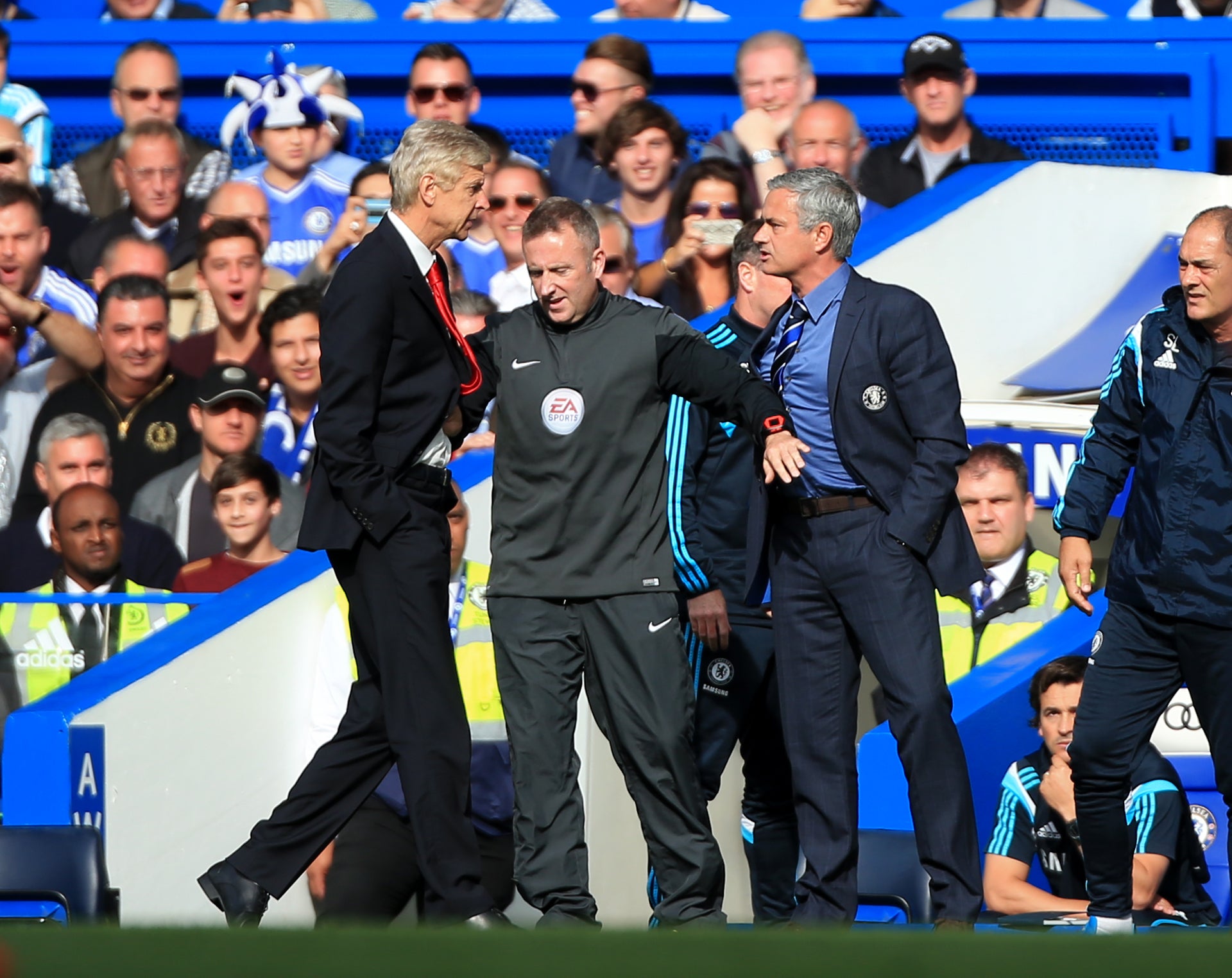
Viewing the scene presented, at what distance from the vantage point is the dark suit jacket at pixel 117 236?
8117 mm

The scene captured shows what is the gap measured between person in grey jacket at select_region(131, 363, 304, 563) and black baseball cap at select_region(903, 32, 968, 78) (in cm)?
307

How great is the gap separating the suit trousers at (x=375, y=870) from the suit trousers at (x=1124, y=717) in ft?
5.53

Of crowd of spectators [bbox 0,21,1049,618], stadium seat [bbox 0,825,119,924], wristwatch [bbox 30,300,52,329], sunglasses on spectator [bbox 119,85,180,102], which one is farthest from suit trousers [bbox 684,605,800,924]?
sunglasses on spectator [bbox 119,85,180,102]

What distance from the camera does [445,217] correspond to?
15.2 ft

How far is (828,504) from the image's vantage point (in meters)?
4.62

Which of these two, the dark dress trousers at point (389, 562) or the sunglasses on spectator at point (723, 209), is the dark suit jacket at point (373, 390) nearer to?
the dark dress trousers at point (389, 562)

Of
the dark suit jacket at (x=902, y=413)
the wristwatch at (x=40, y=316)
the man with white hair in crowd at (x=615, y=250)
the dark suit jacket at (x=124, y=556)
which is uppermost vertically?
the man with white hair in crowd at (x=615, y=250)

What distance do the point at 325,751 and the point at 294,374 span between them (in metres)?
2.96

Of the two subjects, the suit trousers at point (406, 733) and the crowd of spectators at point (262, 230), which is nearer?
the suit trousers at point (406, 733)

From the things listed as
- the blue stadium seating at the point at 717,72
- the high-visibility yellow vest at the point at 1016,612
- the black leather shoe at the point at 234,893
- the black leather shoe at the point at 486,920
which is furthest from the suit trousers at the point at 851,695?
the blue stadium seating at the point at 717,72

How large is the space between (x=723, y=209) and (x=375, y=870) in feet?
9.82

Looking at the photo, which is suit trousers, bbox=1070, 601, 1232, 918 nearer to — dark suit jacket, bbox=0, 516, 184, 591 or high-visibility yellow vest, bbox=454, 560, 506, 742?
high-visibility yellow vest, bbox=454, 560, 506, 742

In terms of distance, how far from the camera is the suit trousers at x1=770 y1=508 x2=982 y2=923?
4477mm

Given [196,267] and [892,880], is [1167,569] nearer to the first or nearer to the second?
[892,880]
